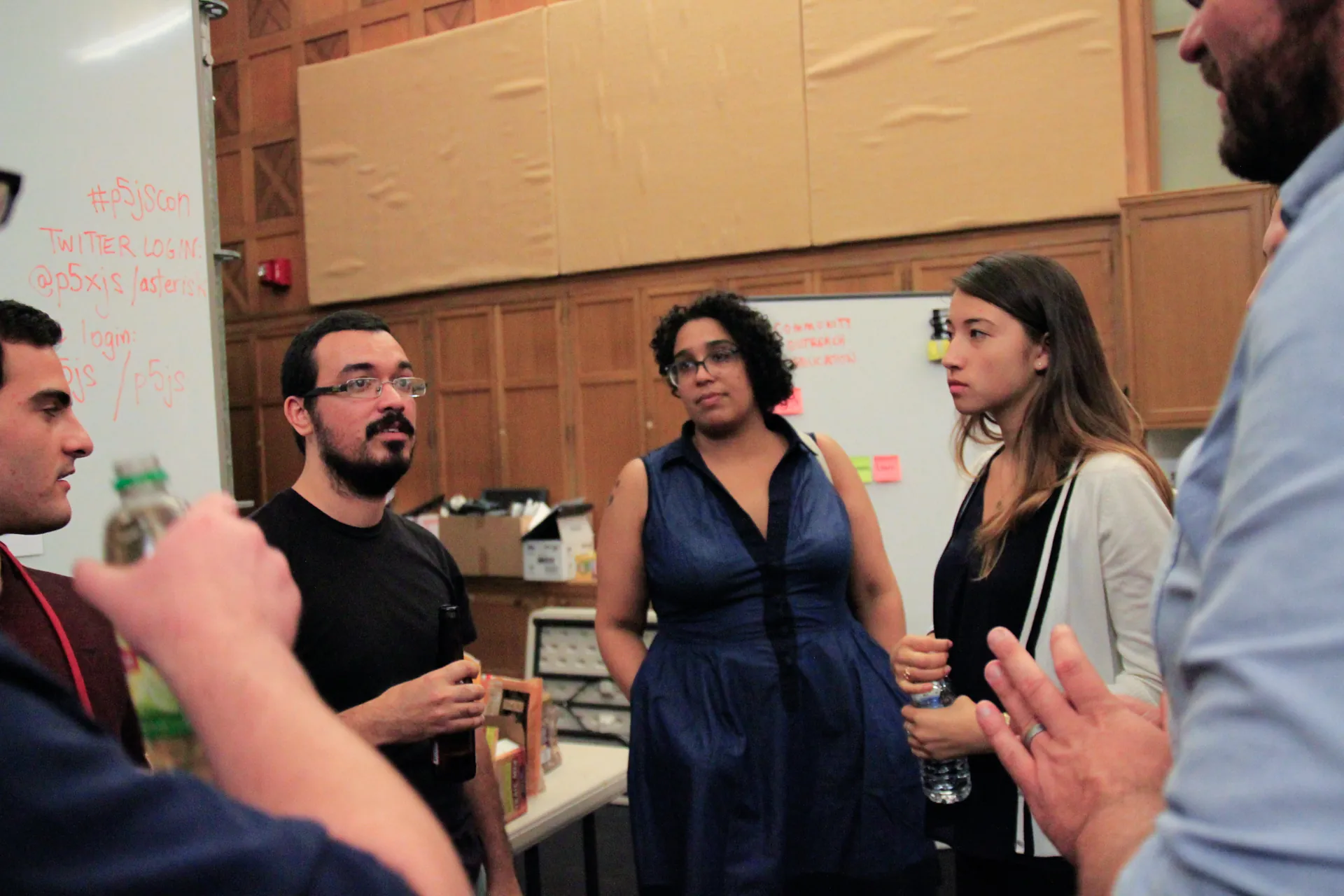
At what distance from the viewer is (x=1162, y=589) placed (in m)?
0.67

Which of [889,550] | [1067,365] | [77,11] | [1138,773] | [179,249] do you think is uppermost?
[77,11]

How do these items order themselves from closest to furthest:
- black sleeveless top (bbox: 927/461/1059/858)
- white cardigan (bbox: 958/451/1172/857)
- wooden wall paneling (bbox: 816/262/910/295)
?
white cardigan (bbox: 958/451/1172/857) < black sleeveless top (bbox: 927/461/1059/858) < wooden wall paneling (bbox: 816/262/910/295)

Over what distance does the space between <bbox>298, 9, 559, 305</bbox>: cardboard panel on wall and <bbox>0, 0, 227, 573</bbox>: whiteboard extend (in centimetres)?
382

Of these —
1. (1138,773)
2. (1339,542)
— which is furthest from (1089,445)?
(1339,542)

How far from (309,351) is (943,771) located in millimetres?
1500

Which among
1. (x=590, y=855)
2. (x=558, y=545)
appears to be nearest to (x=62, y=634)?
(x=590, y=855)

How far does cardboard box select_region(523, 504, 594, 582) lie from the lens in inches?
224

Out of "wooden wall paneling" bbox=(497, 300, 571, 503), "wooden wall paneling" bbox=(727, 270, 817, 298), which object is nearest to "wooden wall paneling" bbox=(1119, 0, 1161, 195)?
"wooden wall paneling" bbox=(727, 270, 817, 298)

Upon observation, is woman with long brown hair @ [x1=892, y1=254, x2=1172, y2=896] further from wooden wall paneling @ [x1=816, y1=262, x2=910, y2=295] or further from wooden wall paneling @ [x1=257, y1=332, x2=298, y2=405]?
wooden wall paneling @ [x1=257, y1=332, x2=298, y2=405]

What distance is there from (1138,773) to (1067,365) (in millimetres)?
1139

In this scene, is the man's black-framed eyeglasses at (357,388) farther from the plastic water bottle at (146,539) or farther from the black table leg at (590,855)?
the black table leg at (590,855)

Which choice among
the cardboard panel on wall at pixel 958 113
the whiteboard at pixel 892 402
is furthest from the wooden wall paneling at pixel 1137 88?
the whiteboard at pixel 892 402

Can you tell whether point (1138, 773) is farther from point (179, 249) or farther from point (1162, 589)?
point (179, 249)

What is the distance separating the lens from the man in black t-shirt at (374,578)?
167cm
